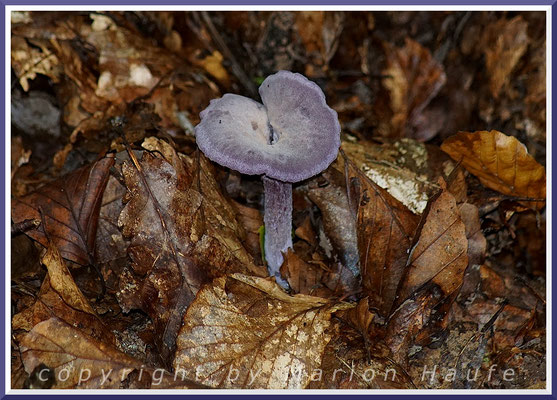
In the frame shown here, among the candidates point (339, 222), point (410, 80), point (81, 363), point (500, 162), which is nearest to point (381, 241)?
point (339, 222)

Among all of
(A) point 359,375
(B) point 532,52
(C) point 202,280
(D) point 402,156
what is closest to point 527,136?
(B) point 532,52

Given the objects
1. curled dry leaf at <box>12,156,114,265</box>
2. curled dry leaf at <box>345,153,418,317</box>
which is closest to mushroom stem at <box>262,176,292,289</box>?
curled dry leaf at <box>345,153,418,317</box>

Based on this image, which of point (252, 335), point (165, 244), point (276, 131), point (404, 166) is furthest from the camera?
point (404, 166)

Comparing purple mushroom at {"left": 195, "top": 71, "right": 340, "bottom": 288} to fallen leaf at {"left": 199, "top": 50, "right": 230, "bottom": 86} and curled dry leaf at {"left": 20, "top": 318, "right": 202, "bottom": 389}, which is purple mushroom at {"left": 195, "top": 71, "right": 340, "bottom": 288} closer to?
curled dry leaf at {"left": 20, "top": 318, "right": 202, "bottom": 389}

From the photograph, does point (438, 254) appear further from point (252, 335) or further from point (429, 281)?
point (252, 335)

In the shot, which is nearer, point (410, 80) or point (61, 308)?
point (61, 308)

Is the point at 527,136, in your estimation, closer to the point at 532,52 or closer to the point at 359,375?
the point at 532,52
